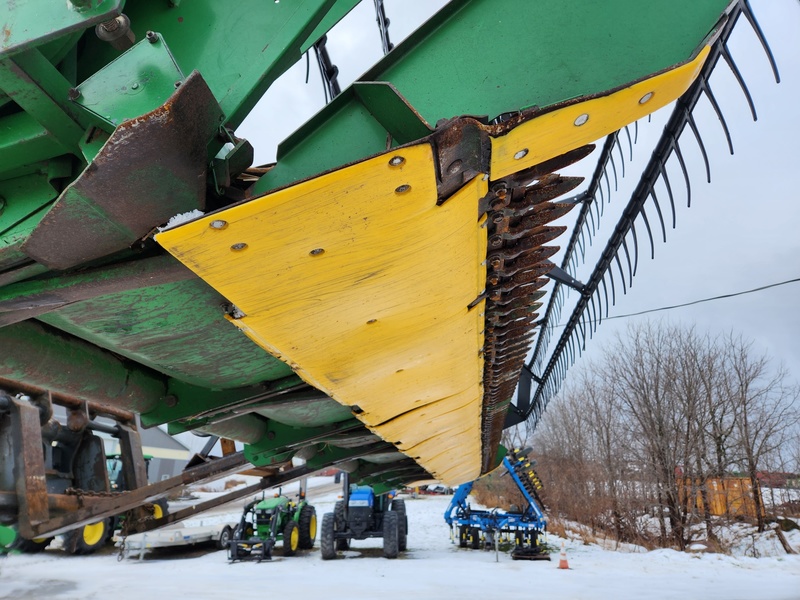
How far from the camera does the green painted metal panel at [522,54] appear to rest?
1379 millimetres

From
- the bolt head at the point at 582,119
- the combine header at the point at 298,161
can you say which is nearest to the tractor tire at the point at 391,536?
the combine header at the point at 298,161

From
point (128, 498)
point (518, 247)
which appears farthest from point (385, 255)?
point (128, 498)

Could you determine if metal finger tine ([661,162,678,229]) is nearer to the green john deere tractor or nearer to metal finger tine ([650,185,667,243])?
metal finger tine ([650,185,667,243])

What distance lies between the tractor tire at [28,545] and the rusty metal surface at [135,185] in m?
11.2

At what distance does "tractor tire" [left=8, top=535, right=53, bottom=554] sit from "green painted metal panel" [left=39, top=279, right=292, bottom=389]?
9.69 m

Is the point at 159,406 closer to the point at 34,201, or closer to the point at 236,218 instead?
the point at 34,201

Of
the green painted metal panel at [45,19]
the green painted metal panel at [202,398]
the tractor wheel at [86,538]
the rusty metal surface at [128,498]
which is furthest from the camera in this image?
the tractor wheel at [86,538]

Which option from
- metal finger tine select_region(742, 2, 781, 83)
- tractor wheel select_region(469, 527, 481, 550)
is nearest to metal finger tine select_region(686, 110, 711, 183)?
metal finger tine select_region(742, 2, 781, 83)

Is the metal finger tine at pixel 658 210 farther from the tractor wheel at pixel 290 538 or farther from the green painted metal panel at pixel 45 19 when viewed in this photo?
the tractor wheel at pixel 290 538

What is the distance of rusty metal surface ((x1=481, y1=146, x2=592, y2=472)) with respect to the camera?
189cm

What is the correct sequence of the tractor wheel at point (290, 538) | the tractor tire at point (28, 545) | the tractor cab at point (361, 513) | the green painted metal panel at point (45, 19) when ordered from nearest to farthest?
the green painted metal panel at point (45, 19) < the tractor tire at point (28, 545) < the tractor wheel at point (290, 538) < the tractor cab at point (361, 513)

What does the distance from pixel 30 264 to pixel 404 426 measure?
257cm

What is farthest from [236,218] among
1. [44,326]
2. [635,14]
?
[44,326]

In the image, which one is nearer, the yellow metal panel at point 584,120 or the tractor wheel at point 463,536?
the yellow metal panel at point 584,120
